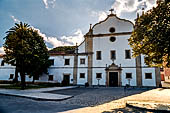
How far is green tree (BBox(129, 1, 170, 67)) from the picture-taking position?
7.24m

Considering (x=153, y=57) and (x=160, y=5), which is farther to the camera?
(x=153, y=57)

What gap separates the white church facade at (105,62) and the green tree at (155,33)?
1446cm

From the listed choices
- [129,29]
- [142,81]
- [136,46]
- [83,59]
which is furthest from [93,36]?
[136,46]

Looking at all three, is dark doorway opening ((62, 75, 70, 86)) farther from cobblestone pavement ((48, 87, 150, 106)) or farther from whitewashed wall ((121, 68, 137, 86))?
whitewashed wall ((121, 68, 137, 86))

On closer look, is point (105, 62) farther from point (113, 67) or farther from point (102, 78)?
point (102, 78)

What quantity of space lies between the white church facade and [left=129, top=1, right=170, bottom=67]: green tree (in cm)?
1446

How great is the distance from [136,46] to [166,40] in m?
2.40

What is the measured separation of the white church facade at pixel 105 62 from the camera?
22.8 metres

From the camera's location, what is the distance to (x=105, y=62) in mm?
24609

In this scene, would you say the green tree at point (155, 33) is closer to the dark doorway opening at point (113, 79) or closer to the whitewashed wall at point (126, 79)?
the whitewashed wall at point (126, 79)

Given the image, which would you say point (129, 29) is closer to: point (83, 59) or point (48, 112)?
point (83, 59)

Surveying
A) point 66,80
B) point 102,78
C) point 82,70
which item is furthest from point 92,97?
point 82,70

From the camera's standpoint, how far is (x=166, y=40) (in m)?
7.10

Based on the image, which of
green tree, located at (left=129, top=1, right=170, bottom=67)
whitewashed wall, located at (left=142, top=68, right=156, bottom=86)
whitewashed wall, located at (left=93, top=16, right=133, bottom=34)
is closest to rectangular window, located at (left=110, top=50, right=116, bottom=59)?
whitewashed wall, located at (left=93, top=16, right=133, bottom=34)
